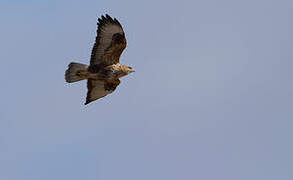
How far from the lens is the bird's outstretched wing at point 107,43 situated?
4028 cm

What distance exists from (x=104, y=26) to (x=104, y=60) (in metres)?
0.98

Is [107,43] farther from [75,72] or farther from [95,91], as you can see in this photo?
[95,91]

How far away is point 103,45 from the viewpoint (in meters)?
40.6

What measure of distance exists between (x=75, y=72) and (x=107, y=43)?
3.73 feet

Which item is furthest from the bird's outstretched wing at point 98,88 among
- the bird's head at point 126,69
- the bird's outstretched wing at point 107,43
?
the bird's outstretched wing at point 107,43

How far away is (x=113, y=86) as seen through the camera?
41312 mm

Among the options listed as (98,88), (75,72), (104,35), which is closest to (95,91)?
(98,88)

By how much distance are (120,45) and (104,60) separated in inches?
24.7

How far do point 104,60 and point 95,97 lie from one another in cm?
126

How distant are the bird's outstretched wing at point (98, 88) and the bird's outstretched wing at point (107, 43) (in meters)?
0.72

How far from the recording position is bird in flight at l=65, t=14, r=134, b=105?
40.3 meters

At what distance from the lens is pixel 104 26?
132 feet

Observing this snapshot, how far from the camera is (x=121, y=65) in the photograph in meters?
41.0

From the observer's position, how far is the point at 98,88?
41500 millimetres
